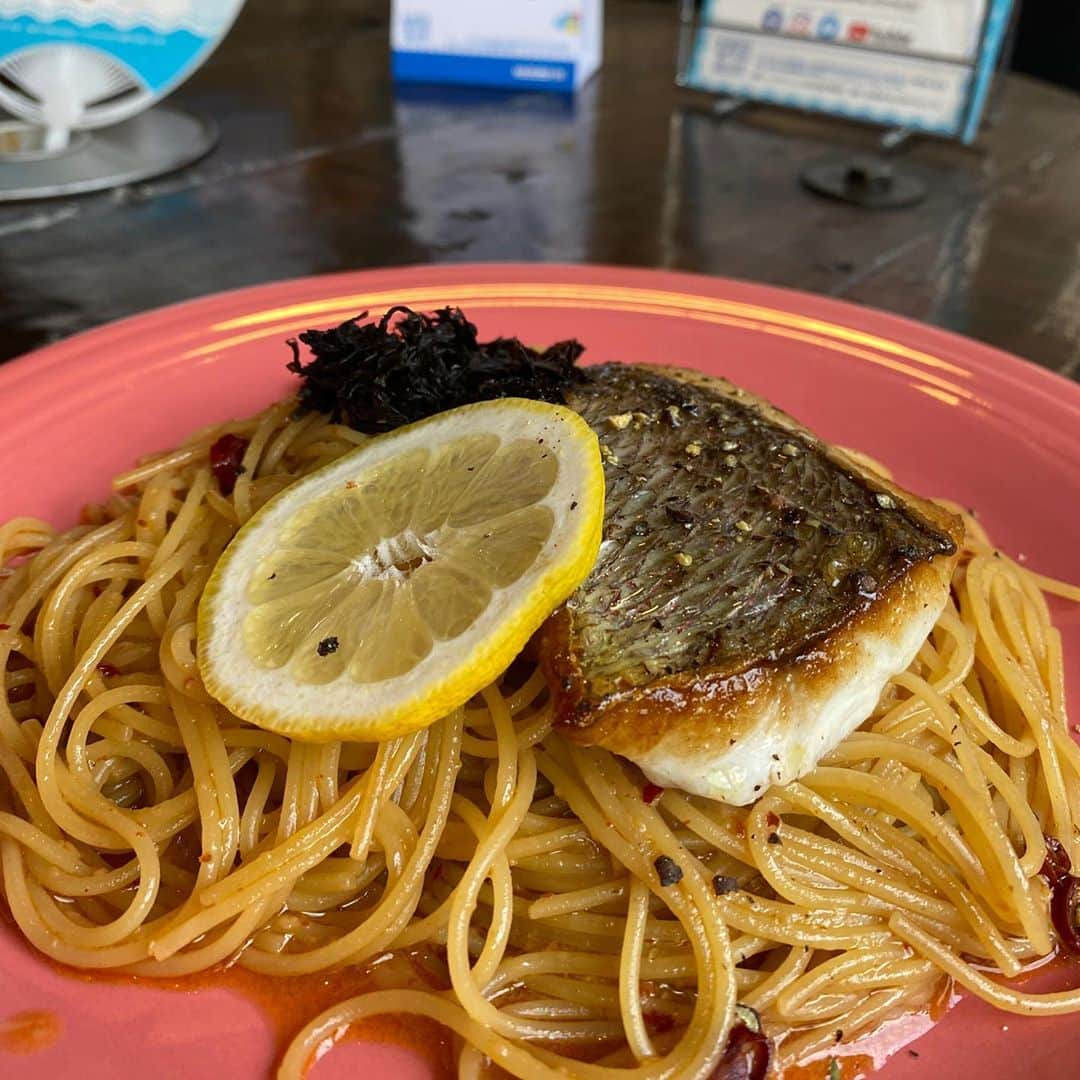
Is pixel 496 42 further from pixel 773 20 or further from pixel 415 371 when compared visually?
pixel 415 371

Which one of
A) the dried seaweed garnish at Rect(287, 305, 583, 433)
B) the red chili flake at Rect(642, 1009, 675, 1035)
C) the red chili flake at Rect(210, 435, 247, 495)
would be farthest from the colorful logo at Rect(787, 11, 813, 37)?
the red chili flake at Rect(642, 1009, 675, 1035)

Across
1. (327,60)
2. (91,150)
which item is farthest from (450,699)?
(327,60)

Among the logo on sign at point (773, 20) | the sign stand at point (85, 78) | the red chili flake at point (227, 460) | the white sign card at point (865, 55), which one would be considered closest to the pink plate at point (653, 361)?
the red chili flake at point (227, 460)

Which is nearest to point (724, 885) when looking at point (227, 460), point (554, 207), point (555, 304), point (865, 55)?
point (227, 460)

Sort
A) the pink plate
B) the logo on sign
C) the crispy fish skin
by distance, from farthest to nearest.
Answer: the logo on sign, the pink plate, the crispy fish skin

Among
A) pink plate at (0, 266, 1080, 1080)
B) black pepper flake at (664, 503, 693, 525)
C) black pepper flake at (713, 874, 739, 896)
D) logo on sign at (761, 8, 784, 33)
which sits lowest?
black pepper flake at (713, 874, 739, 896)

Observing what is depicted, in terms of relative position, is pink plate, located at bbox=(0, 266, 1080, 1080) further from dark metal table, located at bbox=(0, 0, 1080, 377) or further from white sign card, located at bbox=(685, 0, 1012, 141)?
white sign card, located at bbox=(685, 0, 1012, 141)
